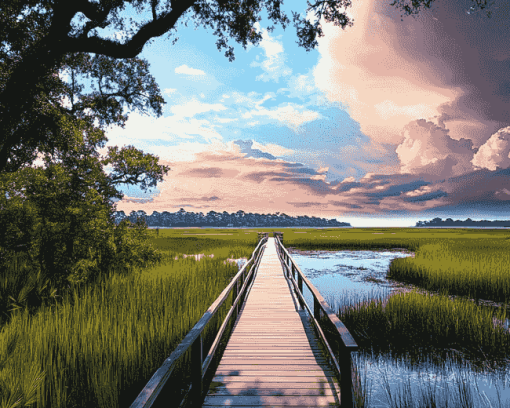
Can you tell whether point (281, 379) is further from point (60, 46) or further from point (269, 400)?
point (60, 46)

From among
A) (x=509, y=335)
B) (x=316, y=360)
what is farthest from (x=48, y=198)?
(x=509, y=335)

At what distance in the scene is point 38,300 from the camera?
6.58 meters

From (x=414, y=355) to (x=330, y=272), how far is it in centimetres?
1165

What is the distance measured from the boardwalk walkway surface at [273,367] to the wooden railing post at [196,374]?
0.83ft

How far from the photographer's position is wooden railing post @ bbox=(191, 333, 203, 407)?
10.7 ft

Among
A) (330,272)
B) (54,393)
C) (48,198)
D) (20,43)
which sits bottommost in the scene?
(330,272)

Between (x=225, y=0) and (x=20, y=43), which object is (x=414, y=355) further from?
Result: (x=20, y=43)

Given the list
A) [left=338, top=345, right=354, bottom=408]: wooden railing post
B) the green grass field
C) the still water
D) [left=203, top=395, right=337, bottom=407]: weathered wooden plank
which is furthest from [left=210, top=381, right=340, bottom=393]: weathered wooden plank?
the still water

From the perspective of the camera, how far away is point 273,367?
428 cm

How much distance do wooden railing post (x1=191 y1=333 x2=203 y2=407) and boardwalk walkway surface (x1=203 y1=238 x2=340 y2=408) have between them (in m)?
0.25

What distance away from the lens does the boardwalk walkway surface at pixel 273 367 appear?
11.5 feet

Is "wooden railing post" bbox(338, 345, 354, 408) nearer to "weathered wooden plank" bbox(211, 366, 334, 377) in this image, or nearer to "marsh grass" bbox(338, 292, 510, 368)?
"weathered wooden plank" bbox(211, 366, 334, 377)

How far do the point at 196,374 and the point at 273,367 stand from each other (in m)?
1.44

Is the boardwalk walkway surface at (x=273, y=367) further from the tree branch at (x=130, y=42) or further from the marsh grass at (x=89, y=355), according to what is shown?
the tree branch at (x=130, y=42)
